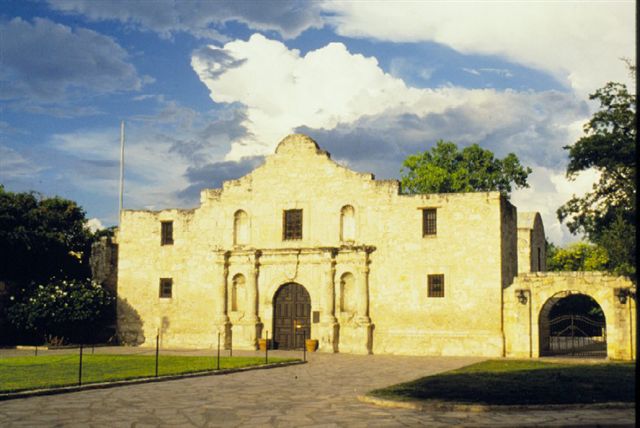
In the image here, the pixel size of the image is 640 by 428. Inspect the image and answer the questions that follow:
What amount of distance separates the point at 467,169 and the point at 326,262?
21.4 metres

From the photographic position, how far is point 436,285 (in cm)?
3170

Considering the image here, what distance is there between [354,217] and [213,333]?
8.47m

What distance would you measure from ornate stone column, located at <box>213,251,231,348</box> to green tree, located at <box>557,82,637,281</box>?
1487 centimetres

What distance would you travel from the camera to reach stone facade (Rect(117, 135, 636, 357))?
31109mm

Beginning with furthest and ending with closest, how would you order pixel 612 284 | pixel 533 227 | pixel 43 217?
pixel 533 227
pixel 43 217
pixel 612 284

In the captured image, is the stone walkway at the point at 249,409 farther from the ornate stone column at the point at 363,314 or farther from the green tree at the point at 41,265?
the green tree at the point at 41,265

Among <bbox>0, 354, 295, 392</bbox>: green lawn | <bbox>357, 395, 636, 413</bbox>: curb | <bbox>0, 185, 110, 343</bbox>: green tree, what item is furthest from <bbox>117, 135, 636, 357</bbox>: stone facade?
<bbox>357, 395, 636, 413</bbox>: curb

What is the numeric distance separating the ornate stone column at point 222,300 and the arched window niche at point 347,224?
554cm

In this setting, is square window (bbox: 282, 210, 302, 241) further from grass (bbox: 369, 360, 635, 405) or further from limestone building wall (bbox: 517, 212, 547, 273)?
limestone building wall (bbox: 517, 212, 547, 273)

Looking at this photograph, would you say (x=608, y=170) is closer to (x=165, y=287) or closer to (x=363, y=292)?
(x=363, y=292)

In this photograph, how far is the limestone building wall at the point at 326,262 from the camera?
3114 centimetres

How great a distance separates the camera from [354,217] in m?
33.4

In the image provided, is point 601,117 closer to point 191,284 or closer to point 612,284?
point 612,284

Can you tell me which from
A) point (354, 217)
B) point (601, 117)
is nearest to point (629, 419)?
point (601, 117)
